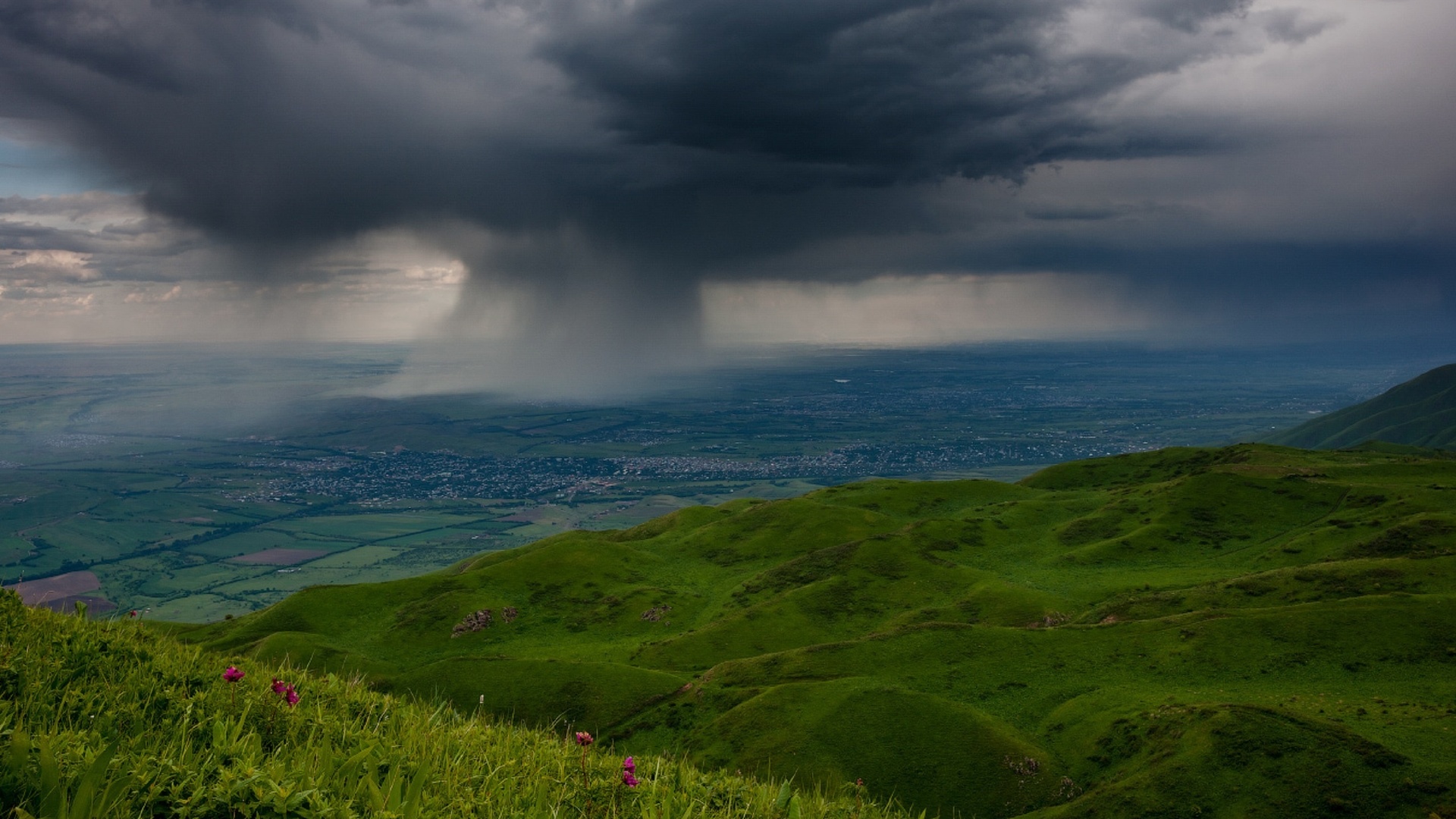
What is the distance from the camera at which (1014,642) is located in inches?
2913

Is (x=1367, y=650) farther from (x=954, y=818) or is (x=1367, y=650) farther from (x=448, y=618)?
(x=448, y=618)

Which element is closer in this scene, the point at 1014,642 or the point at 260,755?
the point at 260,755

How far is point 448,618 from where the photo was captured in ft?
358

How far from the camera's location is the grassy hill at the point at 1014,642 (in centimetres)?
4725

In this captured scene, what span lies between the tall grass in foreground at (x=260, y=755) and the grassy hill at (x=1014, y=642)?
3564 millimetres

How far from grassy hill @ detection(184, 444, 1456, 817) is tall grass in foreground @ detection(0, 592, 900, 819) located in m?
3.56

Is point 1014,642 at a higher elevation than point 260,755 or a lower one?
lower

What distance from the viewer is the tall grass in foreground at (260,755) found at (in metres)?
6.12

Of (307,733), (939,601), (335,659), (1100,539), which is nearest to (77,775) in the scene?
(307,733)

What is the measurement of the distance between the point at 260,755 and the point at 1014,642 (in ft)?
253

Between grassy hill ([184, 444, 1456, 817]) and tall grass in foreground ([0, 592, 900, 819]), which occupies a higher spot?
tall grass in foreground ([0, 592, 900, 819])

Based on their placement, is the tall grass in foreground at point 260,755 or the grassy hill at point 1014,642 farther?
the grassy hill at point 1014,642

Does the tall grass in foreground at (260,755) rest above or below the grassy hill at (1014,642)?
above

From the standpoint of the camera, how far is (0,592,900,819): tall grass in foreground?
6.12 meters
